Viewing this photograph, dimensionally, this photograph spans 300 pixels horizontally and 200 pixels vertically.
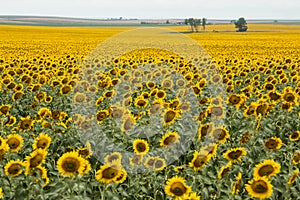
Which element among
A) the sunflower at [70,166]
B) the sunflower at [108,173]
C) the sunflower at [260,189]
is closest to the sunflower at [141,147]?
the sunflower at [108,173]

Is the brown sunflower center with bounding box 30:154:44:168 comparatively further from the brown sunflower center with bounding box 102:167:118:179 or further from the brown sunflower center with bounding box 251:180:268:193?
the brown sunflower center with bounding box 251:180:268:193

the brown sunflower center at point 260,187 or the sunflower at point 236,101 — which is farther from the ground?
the brown sunflower center at point 260,187

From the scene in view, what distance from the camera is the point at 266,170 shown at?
3609mm

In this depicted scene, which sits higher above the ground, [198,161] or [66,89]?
[198,161]

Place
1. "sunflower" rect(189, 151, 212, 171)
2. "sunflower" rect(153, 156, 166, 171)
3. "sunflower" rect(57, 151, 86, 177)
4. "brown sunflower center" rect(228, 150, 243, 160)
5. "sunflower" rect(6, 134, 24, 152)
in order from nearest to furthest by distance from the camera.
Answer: "sunflower" rect(57, 151, 86, 177)
"sunflower" rect(189, 151, 212, 171)
"brown sunflower center" rect(228, 150, 243, 160)
"sunflower" rect(153, 156, 166, 171)
"sunflower" rect(6, 134, 24, 152)

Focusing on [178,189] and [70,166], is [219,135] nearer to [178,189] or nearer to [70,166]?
[178,189]

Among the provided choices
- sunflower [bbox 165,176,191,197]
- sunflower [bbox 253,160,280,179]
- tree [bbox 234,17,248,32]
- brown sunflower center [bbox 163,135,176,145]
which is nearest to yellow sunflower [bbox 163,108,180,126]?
brown sunflower center [bbox 163,135,176,145]

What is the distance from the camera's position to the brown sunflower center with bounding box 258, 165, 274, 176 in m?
3.60

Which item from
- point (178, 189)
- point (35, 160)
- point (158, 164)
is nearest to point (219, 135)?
point (158, 164)

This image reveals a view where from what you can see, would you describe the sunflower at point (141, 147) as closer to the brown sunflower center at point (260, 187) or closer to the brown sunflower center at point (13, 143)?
the brown sunflower center at point (13, 143)

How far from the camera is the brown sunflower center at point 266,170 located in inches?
142

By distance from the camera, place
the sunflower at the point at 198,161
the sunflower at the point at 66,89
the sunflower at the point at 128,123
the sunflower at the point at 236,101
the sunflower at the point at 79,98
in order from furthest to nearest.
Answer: the sunflower at the point at 66,89
the sunflower at the point at 79,98
the sunflower at the point at 236,101
the sunflower at the point at 128,123
the sunflower at the point at 198,161

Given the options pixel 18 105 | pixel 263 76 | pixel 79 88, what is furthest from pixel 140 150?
pixel 263 76

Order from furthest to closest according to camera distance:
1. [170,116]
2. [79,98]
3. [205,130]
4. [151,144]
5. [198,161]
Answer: [79,98] → [151,144] → [170,116] → [205,130] → [198,161]
